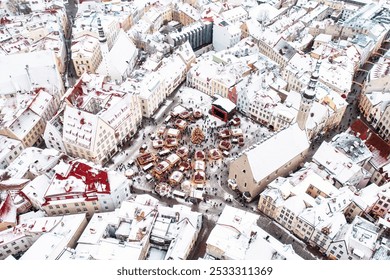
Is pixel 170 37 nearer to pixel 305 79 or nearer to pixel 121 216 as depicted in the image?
pixel 305 79

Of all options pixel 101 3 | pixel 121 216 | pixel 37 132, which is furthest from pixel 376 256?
pixel 101 3

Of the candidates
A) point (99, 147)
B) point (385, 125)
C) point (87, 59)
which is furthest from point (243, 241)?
point (87, 59)

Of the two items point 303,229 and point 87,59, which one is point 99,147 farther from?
point 303,229

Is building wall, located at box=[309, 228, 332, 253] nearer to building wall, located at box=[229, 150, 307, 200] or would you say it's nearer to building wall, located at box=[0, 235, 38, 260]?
building wall, located at box=[229, 150, 307, 200]

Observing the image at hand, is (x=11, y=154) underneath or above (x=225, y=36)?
underneath

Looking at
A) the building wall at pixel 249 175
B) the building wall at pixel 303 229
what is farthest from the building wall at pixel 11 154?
the building wall at pixel 303 229

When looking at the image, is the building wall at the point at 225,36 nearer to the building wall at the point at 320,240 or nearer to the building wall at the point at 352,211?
the building wall at the point at 352,211

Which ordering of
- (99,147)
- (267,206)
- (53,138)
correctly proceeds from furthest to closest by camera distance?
(53,138)
(99,147)
(267,206)

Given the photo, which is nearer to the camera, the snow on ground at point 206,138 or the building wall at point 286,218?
the building wall at point 286,218

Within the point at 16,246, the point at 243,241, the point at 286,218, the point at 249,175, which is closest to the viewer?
the point at 243,241

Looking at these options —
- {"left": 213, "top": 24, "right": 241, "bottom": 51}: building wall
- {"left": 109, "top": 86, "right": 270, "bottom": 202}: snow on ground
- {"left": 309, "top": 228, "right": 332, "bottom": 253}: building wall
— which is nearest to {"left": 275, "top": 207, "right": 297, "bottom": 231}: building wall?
{"left": 309, "top": 228, "right": 332, "bottom": 253}: building wall

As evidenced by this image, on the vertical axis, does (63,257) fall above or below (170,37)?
below
